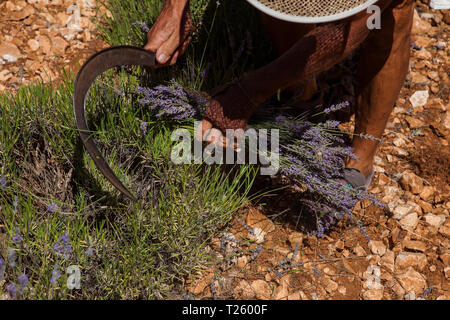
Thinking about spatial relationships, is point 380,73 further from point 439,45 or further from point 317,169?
point 439,45

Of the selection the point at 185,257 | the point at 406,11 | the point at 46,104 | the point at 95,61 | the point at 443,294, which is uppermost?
the point at 406,11

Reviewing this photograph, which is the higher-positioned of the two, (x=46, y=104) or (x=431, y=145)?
(x=46, y=104)

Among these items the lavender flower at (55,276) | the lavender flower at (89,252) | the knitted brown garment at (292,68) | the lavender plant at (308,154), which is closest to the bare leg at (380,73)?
the lavender plant at (308,154)

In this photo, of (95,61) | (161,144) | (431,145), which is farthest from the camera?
(431,145)

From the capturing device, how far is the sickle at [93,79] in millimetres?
1698

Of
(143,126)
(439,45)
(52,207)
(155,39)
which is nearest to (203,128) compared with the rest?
(143,126)

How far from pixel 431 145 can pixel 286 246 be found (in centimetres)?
92

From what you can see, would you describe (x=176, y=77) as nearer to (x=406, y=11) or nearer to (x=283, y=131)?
(x=283, y=131)

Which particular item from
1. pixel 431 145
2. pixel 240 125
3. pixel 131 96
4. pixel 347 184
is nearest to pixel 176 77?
pixel 131 96

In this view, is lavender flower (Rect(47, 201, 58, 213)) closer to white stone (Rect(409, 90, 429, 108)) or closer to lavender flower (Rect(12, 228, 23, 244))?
lavender flower (Rect(12, 228, 23, 244))

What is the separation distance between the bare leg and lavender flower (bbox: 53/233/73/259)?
1.23 meters

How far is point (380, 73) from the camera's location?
202 centimetres

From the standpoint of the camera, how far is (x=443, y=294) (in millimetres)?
1960

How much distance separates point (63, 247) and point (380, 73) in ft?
4.37
